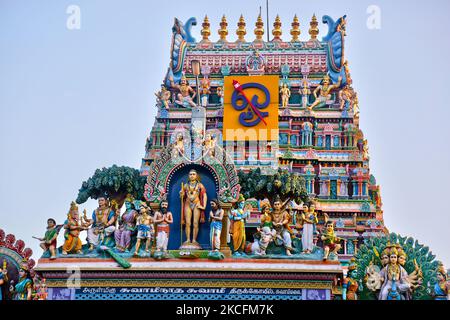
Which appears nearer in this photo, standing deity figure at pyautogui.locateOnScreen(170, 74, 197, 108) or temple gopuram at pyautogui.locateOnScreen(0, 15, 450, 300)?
temple gopuram at pyautogui.locateOnScreen(0, 15, 450, 300)

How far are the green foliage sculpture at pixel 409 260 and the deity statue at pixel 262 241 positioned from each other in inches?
105

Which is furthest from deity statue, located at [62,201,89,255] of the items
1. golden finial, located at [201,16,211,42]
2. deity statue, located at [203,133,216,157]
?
golden finial, located at [201,16,211,42]

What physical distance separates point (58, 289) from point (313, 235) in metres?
7.27

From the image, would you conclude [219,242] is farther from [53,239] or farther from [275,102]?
[275,102]

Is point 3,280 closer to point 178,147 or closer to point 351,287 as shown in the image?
point 178,147

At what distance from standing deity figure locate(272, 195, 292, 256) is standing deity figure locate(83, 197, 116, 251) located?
15.2ft

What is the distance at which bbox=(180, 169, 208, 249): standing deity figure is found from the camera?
31.8 meters

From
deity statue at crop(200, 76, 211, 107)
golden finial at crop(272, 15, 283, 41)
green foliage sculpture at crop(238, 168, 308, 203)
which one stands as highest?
golden finial at crop(272, 15, 283, 41)

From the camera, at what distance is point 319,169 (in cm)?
4831

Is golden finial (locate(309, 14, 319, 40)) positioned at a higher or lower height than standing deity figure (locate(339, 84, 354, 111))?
higher

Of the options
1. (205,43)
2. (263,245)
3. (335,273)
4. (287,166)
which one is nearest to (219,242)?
(263,245)

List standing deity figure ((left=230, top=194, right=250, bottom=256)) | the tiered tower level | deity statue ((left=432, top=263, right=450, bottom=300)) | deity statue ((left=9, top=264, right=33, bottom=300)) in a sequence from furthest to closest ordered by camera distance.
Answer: the tiered tower level → deity statue ((left=9, top=264, right=33, bottom=300)) → standing deity figure ((left=230, top=194, right=250, bottom=256)) → deity statue ((left=432, top=263, right=450, bottom=300))

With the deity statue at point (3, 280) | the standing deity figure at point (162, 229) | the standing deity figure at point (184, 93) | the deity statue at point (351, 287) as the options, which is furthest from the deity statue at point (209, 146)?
the standing deity figure at point (184, 93)

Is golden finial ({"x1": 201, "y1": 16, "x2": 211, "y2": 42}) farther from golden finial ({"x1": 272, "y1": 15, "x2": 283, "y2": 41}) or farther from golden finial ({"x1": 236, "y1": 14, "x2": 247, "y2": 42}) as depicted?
golden finial ({"x1": 272, "y1": 15, "x2": 283, "y2": 41})
